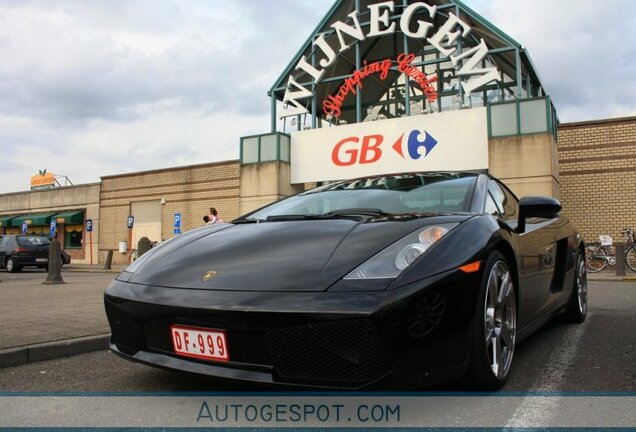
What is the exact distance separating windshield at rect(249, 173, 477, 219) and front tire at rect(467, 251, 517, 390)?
0.48 meters

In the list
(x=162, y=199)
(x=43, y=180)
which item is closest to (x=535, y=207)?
(x=162, y=199)

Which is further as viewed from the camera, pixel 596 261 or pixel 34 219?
pixel 34 219

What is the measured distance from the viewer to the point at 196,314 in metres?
2.34

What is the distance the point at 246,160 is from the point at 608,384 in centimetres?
1707

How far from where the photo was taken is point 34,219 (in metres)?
30.7

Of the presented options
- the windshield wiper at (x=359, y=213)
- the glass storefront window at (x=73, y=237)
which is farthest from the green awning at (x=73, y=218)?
the windshield wiper at (x=359, y=213)

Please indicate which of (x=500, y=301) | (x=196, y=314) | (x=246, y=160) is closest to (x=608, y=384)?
(x=500, y=301)

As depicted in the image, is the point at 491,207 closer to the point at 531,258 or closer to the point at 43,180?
the point at 531,258

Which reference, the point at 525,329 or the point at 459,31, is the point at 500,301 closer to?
the point at 525,329

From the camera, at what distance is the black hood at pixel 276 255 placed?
237cm

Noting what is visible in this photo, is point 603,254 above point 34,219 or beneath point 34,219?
beneath

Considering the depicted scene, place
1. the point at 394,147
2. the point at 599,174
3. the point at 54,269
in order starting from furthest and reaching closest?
the point at 394,147 < the point at 599,174 < the point at 54,269

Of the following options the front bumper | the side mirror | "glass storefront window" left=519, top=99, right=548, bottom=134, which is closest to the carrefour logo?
"glass storefront window" left=519, top=99, right=548, bottom=134

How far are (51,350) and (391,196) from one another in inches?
102
